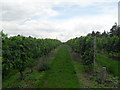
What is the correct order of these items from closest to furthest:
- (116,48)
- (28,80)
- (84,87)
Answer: (84,87), (28,80), (116,48)

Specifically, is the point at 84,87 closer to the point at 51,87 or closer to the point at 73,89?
the point at 73,89

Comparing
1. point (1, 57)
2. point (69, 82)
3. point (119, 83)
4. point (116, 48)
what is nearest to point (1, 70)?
point (1, 57)

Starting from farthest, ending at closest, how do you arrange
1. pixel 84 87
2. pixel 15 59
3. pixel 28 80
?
pixel 28 80, pixel 84 87, pixel 15 59

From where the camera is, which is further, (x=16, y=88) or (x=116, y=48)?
(x=116, y=48)

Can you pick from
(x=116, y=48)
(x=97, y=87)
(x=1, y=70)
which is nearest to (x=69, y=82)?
(x=97, y=87)

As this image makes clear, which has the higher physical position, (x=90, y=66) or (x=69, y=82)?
(x=90, y=66)

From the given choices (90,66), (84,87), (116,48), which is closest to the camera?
(84,87)

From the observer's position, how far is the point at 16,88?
798 centimetres

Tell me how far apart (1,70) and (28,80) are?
375 cm

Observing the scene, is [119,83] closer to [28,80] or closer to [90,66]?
[90,66]

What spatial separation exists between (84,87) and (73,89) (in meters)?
0.79

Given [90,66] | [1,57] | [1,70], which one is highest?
[1,57]

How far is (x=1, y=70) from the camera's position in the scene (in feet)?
19.9

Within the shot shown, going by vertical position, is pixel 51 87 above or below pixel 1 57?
below
